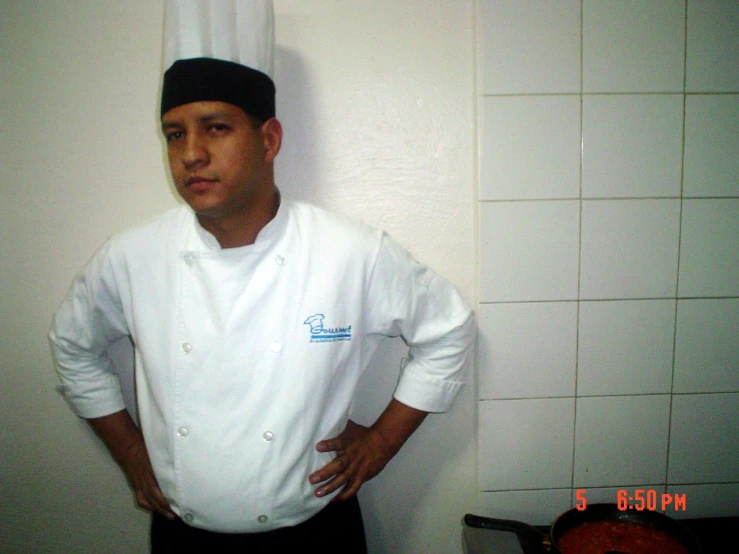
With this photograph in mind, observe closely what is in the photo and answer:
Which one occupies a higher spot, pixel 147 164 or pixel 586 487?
pixel 147 164

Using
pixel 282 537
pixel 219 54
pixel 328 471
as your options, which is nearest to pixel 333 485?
pixel 328 471

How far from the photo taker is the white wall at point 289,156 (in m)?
1.05

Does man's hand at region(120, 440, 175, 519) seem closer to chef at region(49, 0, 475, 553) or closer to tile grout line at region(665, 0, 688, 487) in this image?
chef at region(49, 0, 475, 553)

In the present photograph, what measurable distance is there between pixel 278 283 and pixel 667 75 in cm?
107

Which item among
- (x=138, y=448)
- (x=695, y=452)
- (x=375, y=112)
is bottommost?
(x=695, y=452)

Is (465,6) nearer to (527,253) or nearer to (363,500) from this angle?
(527,253)

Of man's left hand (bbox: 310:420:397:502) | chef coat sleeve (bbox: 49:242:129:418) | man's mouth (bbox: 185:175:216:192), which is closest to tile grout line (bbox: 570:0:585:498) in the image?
man's left hand (bbox: 310:420:397:502)

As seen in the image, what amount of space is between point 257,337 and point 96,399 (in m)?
0.50

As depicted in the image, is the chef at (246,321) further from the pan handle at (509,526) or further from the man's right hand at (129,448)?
the pan handle at (509,526)

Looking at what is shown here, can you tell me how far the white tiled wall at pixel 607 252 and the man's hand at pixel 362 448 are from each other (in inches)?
10.2

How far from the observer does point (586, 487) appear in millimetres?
1151

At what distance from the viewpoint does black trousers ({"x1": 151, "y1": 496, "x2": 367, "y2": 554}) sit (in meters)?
0.85

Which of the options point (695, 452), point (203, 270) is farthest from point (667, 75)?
point (203, 270)

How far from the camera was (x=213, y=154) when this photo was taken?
797 mm
